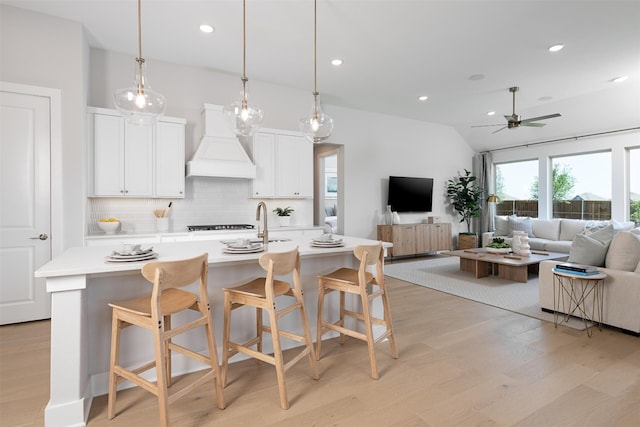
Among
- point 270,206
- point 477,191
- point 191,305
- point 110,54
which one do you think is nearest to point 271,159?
point 270,206

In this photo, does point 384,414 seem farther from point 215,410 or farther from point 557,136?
point 557,136

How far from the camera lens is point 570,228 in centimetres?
646

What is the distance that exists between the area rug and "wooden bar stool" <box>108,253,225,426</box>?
341 centimetres

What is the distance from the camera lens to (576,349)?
8.92 ft

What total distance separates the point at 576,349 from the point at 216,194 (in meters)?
4.38

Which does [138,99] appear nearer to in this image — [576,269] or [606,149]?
[576,269]

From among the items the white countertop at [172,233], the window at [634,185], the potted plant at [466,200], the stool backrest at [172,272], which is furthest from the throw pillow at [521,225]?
the stool backrest at [172,272]

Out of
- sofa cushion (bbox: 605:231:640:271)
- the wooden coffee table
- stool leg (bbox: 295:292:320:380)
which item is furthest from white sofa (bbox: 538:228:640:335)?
stool leg (bbox: 295:292:320:380)

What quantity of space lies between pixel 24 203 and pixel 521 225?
8.27 meters

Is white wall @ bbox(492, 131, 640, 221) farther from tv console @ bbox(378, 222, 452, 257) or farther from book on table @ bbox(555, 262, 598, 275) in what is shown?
book on table @ bbox(555, 262, 598, 275)

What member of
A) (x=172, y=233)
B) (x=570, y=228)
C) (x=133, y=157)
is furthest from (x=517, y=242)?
(x=133, y=157)

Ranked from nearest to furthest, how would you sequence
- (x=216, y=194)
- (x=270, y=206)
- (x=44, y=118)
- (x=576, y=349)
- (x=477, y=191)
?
(x=576, y=349)
(x=44, y=118)
(x=216, y=194)
(x=270, y=206)
(x=477, y=191)

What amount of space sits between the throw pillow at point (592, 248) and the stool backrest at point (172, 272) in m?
3.81

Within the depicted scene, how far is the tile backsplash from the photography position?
4.16m
